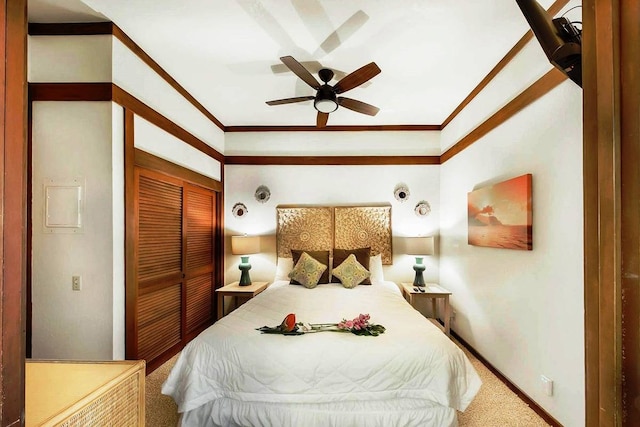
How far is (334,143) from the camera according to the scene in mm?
4531

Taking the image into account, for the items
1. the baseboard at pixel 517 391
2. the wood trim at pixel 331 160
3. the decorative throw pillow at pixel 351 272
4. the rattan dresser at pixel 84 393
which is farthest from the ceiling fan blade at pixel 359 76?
the baseboard at pixel 517 391

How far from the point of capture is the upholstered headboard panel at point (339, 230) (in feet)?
14.4

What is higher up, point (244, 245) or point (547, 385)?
point (244, 245)

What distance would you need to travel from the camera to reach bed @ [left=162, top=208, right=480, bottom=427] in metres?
1.95

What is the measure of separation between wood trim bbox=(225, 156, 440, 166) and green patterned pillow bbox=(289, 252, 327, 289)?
1.39 m

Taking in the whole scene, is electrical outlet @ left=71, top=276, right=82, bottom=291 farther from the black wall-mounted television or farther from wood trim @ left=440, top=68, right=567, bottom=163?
wood trim @ left=440, top=68, right=567, bottom=163

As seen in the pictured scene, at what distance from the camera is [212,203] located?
14.3 ft

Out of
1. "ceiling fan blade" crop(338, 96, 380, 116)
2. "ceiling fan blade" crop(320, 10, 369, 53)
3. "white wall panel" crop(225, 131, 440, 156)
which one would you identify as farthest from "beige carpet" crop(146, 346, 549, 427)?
"white wall panel" crop(225, 131, 440, 156)

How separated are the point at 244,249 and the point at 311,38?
8.71 ft

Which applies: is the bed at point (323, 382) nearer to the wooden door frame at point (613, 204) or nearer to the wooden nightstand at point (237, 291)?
the wooden door frame at point (613, 204)

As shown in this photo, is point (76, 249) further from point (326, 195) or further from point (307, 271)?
point (326, 195)

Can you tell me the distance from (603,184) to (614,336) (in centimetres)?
27

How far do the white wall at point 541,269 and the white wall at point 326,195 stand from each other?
1.18 metres

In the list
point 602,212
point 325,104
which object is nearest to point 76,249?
point 325,104
